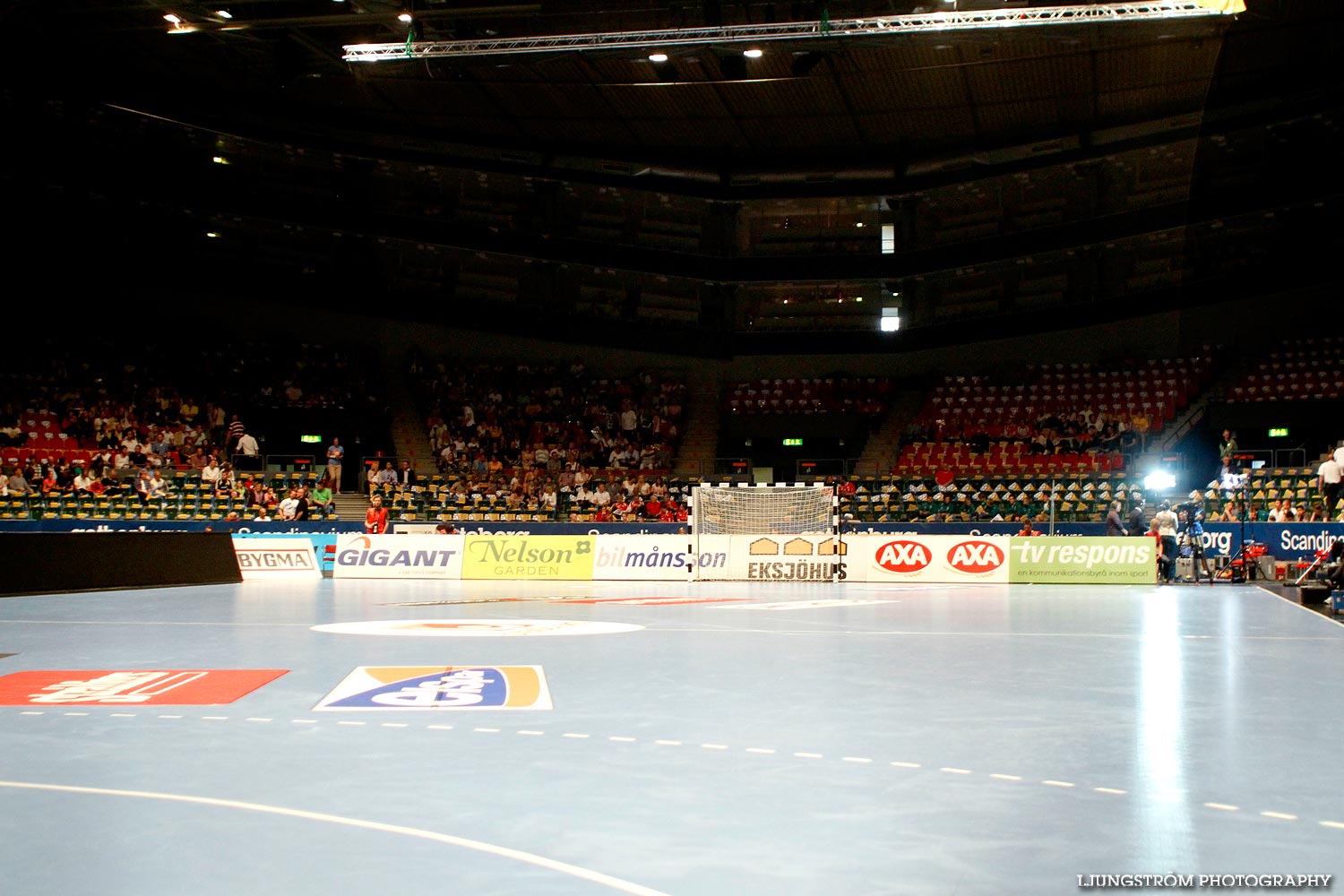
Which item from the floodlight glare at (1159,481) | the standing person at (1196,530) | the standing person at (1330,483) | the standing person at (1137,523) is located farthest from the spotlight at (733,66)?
the standing person at (1330,483)

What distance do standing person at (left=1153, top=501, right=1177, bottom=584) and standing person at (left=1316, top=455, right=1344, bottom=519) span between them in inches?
123

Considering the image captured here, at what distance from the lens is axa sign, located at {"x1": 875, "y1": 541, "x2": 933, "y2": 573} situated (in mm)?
24641

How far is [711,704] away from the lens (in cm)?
735

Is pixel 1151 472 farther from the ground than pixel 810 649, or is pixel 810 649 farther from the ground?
pixel 1151 472

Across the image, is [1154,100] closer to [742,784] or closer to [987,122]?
[987,122]

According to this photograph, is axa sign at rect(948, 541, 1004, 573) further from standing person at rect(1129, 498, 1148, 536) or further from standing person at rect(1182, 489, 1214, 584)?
standing person at rect(1182, 489, 1214, 584)

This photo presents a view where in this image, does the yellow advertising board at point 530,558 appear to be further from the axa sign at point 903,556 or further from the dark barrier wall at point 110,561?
the axa sign at point 903,556

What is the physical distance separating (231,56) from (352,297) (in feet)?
31.1

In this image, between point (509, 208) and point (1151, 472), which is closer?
point (1151, 472)

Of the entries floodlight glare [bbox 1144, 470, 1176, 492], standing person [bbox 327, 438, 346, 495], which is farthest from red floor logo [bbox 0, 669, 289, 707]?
floodlight glare [bbox 1144, 470, 1176, 492]

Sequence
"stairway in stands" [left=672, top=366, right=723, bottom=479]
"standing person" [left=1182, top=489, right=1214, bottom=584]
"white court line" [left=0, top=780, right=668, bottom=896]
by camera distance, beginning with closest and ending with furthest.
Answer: "white court line" [left=0, top=780, right=668, bottom=896]
"standing person" [left=1182, top=489, right=1214, bottom=584]
"stairway in stands" [left=672, top=366, right=723, bottom=479]

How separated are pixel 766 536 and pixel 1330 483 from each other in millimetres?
11695

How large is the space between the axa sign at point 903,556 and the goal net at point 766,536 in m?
1.08

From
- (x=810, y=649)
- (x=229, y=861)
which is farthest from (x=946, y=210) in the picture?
(x=229, y=861)
